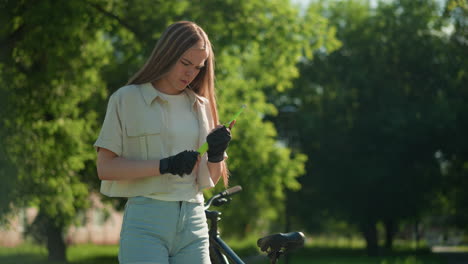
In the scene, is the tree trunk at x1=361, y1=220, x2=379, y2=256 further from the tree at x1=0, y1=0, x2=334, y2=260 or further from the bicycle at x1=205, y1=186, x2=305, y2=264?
the bicycle at x1=205, y1=186, x2=305, y2=264

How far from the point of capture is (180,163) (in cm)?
282

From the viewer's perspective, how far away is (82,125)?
15242 millimetres

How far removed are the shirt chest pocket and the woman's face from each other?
0.57ft

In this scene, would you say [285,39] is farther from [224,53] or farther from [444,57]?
[444,57]

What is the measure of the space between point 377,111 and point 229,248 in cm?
2879

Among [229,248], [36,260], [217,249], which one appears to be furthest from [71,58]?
[36,260]

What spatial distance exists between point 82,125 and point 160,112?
1253cm

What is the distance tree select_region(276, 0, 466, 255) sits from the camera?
105ft

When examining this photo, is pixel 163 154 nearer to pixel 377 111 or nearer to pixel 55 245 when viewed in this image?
pixel 55 245

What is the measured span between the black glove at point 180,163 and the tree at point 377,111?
1135 inches

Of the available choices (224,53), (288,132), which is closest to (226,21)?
(224,53)

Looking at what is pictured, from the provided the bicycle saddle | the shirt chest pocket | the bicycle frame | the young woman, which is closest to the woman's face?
the young woman

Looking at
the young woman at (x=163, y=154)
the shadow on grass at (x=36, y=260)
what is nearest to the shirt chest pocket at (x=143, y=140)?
the young woman at (x=163, y=154)

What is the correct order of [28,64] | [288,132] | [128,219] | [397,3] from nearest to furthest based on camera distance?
1. [128,219]
2. [28,64]
3. [288,132]
4. [397,3]
